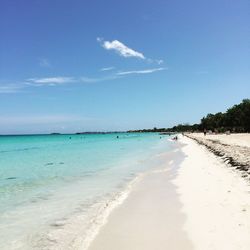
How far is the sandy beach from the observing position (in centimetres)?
708

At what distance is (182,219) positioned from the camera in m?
8.93

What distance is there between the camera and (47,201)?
12492 millimetres

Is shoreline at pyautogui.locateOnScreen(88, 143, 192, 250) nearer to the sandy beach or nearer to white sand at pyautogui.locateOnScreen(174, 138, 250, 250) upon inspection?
the sandy beach

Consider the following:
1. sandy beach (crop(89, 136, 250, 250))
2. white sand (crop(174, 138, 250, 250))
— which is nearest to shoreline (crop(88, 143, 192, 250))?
sandy beach (crop(89, 136, 250, 250))

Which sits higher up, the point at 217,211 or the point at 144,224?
the point at 217,211

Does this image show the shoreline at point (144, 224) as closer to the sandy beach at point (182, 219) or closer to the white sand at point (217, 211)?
the sandy beach at point (182, 219)

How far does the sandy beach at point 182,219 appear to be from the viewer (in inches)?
279

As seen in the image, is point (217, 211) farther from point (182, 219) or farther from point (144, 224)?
point (144, 224)

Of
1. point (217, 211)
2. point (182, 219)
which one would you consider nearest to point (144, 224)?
point (182, 219)

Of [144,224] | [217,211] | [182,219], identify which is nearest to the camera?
[144,224]

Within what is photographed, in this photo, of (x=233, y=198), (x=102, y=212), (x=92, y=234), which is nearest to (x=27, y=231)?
(x=92, y=234)

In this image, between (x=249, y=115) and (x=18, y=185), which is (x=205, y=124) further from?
(x=18, y=185)

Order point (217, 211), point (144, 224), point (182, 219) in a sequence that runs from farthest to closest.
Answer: point (217, 211) < point (182, 219) < point (144, 224)

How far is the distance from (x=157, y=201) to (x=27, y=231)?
459 cm
